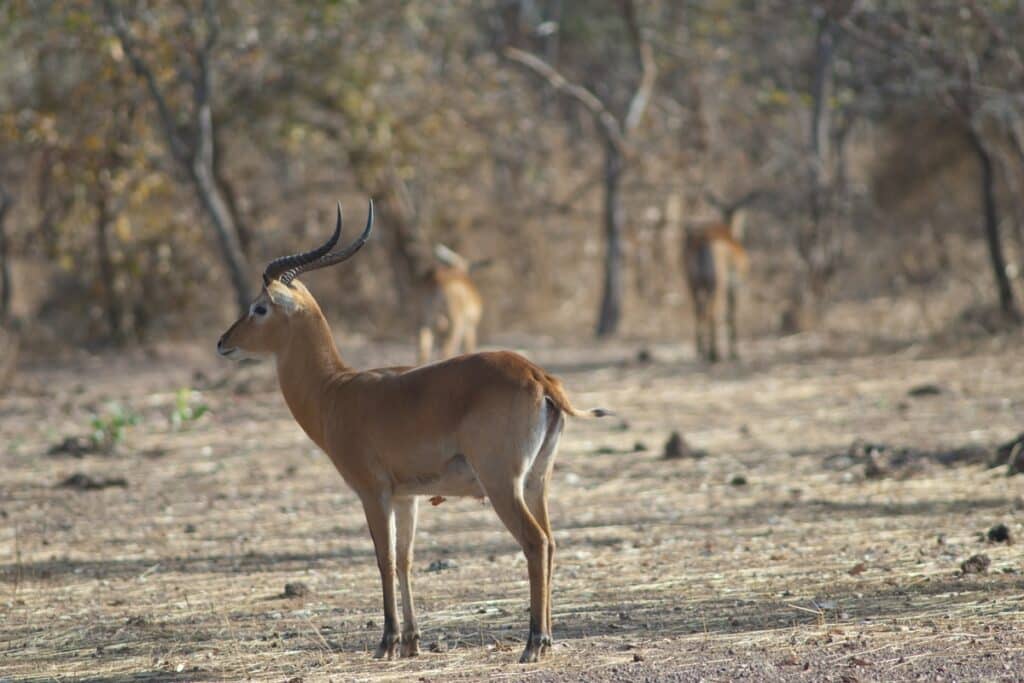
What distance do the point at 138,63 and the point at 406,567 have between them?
37.3 feet

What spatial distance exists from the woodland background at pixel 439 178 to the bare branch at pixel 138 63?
5 cm

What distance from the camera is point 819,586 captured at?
24.7ft

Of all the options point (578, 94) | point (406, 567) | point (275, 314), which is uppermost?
point (578, 94)

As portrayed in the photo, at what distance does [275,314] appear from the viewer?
23.6ft

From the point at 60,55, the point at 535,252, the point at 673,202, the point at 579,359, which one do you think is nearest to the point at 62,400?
the point at 60,55

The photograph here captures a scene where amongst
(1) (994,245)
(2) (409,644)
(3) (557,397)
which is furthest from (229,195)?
(3) (557,397)

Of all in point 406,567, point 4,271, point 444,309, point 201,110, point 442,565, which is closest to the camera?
point 406,567

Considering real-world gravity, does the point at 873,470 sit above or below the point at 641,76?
below

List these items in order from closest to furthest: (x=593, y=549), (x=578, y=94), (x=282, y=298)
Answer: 1. (x=282, y=298)
2. (x=593, y=549)
3. (x=578, y=94)

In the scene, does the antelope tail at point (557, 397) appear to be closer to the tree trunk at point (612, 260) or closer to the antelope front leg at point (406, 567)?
the antelope front leg at point (406, 567)

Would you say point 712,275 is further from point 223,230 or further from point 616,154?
point 223,230

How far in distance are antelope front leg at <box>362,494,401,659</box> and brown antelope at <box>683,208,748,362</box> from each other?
12.6 meters

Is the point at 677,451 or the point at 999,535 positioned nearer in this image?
the point at 999,535

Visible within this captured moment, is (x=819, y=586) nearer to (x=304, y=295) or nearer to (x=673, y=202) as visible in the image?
(x=304, y=295)
